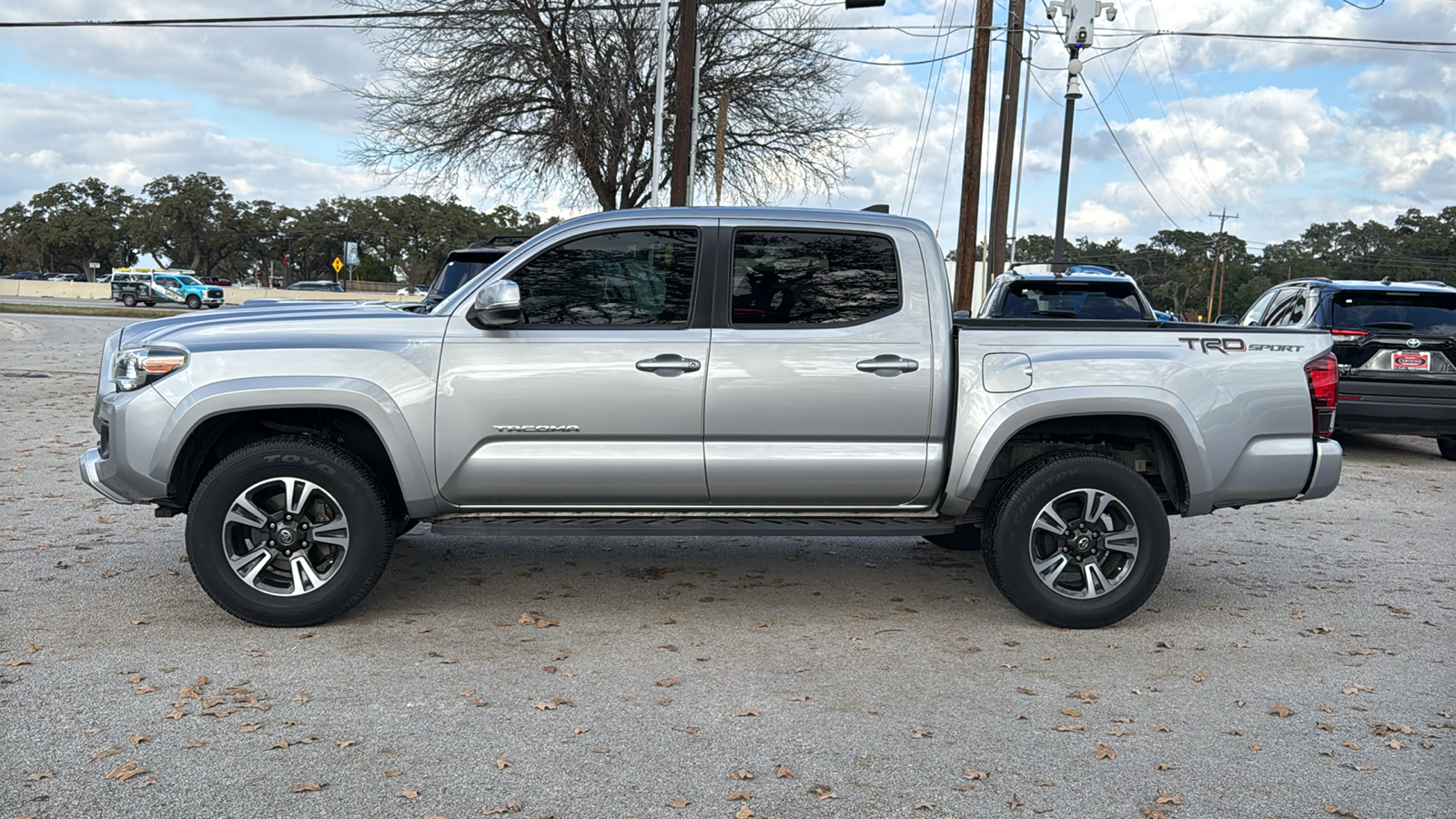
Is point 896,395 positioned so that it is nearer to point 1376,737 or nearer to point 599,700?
point 599,700

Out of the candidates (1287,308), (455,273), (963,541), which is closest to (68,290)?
(455,273)

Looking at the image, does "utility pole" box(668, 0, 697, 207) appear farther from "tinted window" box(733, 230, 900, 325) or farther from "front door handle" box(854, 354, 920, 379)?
"front door handle" box(854, 354, 920, 379)

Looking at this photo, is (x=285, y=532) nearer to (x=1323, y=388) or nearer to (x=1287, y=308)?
(x=1323, y=388)

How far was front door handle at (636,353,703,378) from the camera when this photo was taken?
17.0ft

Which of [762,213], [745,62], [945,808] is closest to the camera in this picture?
Result: [945,808]

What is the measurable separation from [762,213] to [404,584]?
2.73 meters

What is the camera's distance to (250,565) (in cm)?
513

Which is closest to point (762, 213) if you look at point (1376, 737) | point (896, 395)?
point (896, 395)

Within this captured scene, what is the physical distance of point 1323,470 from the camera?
552 cm

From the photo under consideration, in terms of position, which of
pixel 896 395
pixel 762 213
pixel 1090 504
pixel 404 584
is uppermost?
pixel 762 213

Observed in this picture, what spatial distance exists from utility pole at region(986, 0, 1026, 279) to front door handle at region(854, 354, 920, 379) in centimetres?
1878

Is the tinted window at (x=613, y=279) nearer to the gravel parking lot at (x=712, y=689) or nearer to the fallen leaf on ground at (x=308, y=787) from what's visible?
the gravel parking lot at (x=712, y=689)

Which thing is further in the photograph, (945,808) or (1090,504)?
(1090,504)

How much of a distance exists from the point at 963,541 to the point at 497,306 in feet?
11.2
